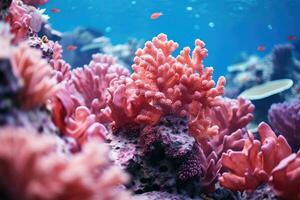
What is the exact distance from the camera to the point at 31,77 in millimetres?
1867

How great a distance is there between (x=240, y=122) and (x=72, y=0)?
1806 inches

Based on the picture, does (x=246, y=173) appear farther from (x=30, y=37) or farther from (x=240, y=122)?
(x=30, y=37)

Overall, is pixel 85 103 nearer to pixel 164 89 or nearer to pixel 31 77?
pixel 164 89

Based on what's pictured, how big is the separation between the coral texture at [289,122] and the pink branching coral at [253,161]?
241 cm

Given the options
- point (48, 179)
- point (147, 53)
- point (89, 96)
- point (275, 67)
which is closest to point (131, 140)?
point (147, 53)

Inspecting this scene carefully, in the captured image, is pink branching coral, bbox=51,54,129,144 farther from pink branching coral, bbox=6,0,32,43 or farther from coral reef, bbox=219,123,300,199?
coral reef, bbox=219,123,300,199

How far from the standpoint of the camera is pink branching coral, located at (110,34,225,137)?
3518 mm

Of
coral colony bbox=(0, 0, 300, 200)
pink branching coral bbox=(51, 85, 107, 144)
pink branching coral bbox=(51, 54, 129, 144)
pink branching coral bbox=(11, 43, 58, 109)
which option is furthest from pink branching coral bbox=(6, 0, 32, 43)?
pink branching coral bbox=(11, 43, 58, 109)

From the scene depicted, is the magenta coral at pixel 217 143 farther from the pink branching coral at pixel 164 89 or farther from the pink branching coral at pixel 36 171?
the pink branching coral at pixel 36 171

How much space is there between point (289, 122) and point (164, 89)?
11.0 feet

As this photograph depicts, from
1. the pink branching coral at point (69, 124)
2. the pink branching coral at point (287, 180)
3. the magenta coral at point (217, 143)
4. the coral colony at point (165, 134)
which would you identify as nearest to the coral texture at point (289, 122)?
the magenta coral at point (217, 143)

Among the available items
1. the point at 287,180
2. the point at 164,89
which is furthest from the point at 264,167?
the point at 164,89

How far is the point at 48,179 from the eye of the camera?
4.45 feet

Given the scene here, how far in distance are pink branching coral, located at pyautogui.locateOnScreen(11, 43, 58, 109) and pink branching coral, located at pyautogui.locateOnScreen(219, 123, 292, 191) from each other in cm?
231
